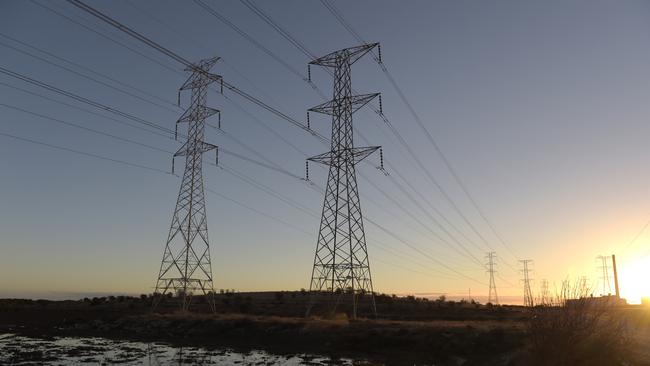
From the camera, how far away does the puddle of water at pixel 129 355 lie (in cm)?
3228

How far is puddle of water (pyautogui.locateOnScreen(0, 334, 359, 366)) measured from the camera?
1271 inches

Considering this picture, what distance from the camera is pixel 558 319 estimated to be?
22.7 metres

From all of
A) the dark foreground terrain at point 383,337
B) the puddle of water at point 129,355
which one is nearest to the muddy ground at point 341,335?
the dark foreground terrain at point 383,337

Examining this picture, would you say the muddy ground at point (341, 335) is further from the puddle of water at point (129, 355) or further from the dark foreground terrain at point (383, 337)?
the puddle of water at point (129, 355)

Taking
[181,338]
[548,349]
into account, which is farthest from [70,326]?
[548,349]

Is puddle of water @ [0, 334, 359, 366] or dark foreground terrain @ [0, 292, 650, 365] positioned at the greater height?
dark foreground terrain @ [0, 292, 650, 365]

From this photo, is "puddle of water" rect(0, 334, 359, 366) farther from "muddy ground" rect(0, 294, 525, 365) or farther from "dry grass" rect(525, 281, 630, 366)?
"dry grass" rect(525, 281, 630, 366)

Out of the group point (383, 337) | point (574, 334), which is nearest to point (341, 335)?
point (383, 337)

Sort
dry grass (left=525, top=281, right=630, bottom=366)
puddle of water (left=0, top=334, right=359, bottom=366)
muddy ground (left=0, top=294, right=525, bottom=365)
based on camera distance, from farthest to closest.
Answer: muddy ground (left=0, top=294, right=525, bottom=365) < puddle of water (left=0, top=334, right=359, bottom=366) < dry grass (left=525, top=281, right=630, bottom=366)

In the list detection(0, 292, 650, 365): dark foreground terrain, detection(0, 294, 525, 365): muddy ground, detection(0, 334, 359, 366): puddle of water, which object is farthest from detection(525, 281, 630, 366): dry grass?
detection(0, 334, 359, 366): puddle of water

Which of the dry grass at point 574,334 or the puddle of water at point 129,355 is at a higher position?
the dry grass at point 574,334

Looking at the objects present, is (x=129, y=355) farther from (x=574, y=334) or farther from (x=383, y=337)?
(x=574, y=334)

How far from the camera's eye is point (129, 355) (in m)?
35.8

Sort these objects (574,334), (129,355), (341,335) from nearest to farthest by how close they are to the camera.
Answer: (574,334)
(129,355)
(341,335)
